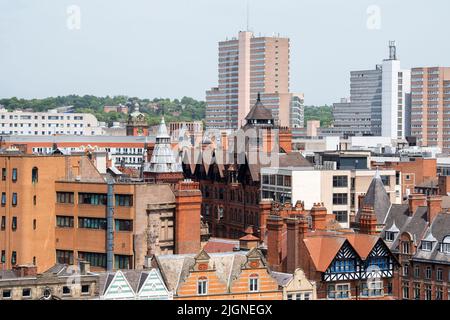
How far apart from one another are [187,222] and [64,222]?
17.9ft

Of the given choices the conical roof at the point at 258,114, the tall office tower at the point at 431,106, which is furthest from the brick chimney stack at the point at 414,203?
the tall office tower at the point at 431,106

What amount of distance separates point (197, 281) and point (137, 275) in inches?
77.2

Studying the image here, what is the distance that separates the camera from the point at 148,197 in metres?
45.3

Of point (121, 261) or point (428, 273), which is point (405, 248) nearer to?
point (428, 273)

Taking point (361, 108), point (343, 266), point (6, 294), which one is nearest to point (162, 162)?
point (343, 266)

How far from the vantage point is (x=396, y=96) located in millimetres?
159750

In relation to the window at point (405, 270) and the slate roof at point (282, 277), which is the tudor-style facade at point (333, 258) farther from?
the window at point (405, 270)

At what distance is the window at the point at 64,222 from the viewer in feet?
152

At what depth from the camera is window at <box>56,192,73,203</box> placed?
152ft

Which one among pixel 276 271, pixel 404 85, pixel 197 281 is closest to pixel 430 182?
pixel 276 271

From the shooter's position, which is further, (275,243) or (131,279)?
(275,243)

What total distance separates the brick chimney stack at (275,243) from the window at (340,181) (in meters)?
21.6

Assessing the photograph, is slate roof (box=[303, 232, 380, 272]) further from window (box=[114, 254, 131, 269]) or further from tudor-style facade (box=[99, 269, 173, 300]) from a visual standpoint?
window (box=[114, 254, 131, 269])
